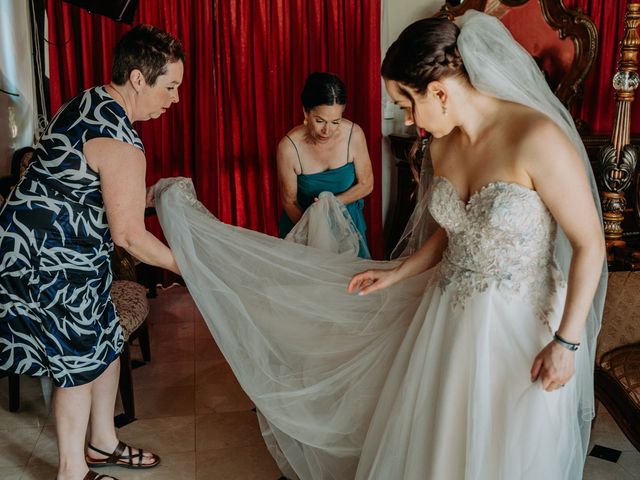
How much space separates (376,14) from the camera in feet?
15.5

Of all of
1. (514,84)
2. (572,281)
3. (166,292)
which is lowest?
(166,292)

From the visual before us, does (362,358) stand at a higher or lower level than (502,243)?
lower

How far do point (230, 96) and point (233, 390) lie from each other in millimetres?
2203

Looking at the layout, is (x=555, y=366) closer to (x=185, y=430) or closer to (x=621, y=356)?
(x=621, y=356)

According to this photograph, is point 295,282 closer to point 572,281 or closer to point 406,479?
point 406,479

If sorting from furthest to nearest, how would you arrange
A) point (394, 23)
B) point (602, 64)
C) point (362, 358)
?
1. point (394, 23)
2. point (602, 64)
3. point (362, 358)

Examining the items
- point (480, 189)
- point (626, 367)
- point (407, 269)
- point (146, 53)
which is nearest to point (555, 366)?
point (480, 189)

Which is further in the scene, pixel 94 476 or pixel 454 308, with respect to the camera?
pixel 94 476

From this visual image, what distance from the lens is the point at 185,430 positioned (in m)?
3.04

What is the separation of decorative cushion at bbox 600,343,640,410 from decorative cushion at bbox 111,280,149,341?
195 centimetres

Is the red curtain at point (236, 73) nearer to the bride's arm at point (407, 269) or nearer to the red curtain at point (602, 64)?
the red curtain at point (602, 64)

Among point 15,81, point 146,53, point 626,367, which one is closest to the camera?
point 146,53

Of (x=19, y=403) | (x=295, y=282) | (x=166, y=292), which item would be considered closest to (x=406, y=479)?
(x=295, y=282)

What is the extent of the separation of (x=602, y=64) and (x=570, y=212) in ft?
11.3
